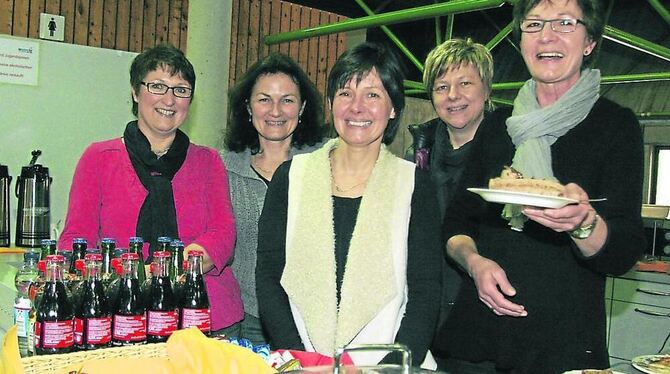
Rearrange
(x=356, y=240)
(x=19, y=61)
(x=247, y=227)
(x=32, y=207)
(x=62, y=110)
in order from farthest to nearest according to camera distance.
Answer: (x=62, y=110), (x=19, y=61), (x=32, y=207), (x=247, y=227), (x=356, y=240)

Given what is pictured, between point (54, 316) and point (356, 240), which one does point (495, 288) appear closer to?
point (356, 240)

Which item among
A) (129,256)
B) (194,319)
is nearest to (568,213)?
(194,319)

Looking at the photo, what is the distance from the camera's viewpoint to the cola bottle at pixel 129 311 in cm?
179

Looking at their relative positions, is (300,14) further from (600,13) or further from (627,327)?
(600,13)

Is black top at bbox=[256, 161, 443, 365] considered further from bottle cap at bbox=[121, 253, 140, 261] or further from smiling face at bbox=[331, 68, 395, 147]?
bottle cap at bbox=[121, 253, 140, 261]

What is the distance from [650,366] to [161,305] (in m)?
1.37

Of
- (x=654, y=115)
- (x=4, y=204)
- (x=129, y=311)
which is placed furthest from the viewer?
(x=654, y=115)

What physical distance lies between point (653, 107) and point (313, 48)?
15.9 ft

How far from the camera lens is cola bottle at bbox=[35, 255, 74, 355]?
5.68 feet

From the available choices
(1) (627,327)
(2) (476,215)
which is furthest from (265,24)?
(2) (476,215)

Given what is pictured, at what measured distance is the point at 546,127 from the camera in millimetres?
1938

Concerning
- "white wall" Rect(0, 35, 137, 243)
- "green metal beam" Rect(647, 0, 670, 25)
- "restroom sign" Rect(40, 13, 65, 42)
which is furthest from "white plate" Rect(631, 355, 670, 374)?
"restroom sign" Rect(40, 13, 65, 42)

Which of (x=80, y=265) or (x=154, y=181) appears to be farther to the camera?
(x=154, y=181)

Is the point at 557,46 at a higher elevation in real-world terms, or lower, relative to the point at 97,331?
higher
